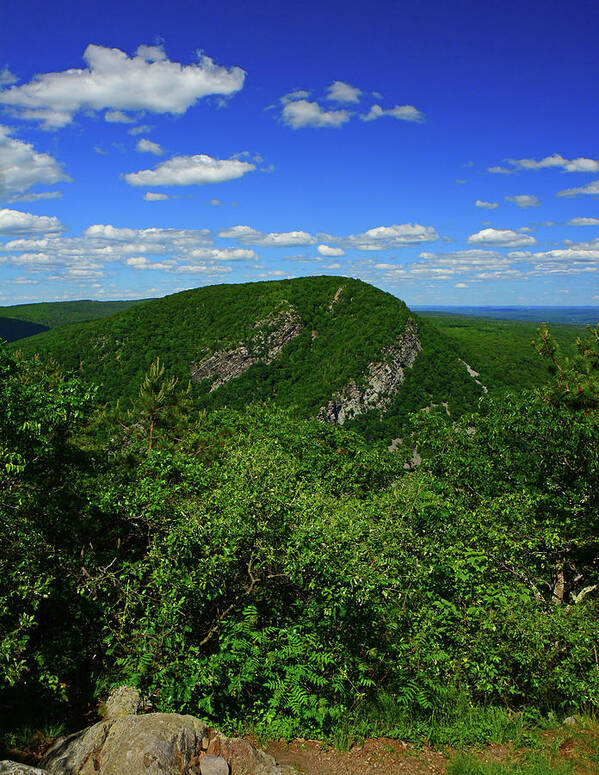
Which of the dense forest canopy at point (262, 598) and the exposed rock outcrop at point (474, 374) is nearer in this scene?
the dense forest canopy at point (262, 598)

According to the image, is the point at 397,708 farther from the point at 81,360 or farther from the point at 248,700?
the point at 81,360

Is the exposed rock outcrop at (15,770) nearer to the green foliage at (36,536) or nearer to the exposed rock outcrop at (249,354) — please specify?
the green foliage at (36,536)

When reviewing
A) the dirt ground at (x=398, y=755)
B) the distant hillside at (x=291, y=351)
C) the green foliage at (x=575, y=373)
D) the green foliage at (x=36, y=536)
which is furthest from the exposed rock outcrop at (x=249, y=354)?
the dirt ground at (x=398, y=755)

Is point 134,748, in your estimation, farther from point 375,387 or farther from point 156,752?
point 375,387

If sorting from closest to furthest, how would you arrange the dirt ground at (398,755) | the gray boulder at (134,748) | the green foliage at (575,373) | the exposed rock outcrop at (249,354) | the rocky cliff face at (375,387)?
the gray boulder at (134,748) → the dirt ground at (398,755) → the green foliage at (575,373) → the rocky cliff face at (375,387) → the exposed rock outcrop at (249,354)

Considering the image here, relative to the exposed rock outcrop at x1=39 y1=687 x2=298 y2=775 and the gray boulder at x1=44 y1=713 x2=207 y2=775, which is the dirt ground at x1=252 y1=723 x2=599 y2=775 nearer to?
the exposed rock outcrop at x1=39 y1=687 x2=298 y2=775

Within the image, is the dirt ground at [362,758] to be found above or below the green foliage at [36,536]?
below

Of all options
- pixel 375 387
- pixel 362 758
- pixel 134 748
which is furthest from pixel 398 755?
pixel 375 387

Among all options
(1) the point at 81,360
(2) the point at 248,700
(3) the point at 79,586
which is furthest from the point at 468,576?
(1) the point at 81,360

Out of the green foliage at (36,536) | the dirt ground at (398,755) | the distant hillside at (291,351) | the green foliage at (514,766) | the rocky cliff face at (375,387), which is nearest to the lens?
the green foliage at (514,766)
